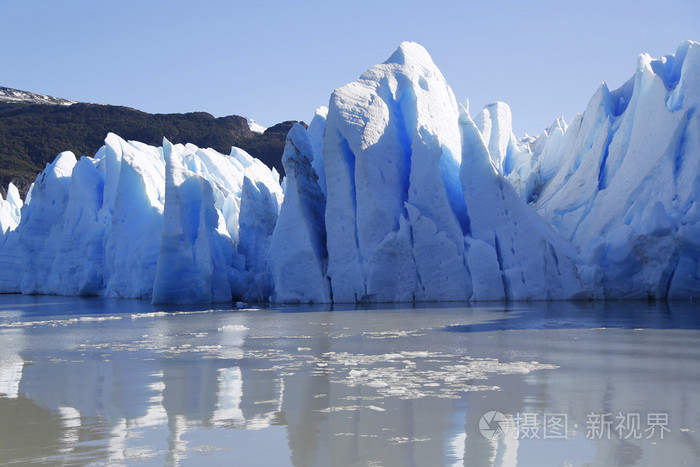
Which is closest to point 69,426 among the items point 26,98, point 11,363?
point 11,363

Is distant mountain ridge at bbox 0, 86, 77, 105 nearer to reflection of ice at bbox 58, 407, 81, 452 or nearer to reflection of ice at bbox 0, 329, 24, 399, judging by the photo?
reflection of ice at bbox 0, 329, 24, 399

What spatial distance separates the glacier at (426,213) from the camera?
15.5 meters

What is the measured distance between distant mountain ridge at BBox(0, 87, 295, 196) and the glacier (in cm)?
4261

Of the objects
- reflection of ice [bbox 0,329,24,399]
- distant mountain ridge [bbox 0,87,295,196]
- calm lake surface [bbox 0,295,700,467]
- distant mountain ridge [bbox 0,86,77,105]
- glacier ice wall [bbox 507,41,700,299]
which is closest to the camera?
calm lake surface [bbox 0,295,700,467]

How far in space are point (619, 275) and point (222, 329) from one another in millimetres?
8973

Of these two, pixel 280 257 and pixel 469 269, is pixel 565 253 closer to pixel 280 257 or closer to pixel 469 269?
pixel 469 269

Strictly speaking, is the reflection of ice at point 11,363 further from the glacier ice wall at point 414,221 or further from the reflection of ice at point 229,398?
the glacier ice wall at point 414,221

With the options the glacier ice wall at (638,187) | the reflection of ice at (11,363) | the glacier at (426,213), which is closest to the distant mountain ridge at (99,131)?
the glacier at (426,213)

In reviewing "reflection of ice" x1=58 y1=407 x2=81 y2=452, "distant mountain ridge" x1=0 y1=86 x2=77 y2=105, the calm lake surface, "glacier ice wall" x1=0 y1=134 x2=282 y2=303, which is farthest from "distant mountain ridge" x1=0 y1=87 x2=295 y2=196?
"reflection of ice" x1=58 y1=407 x2=81 y2=452

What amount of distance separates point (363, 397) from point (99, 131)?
6803 centimetres

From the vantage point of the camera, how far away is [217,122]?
7225 cm

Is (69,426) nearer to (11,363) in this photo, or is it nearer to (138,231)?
(11,363)

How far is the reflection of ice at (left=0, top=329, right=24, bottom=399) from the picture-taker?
584 centimetres

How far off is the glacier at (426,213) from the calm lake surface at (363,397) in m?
5.51
